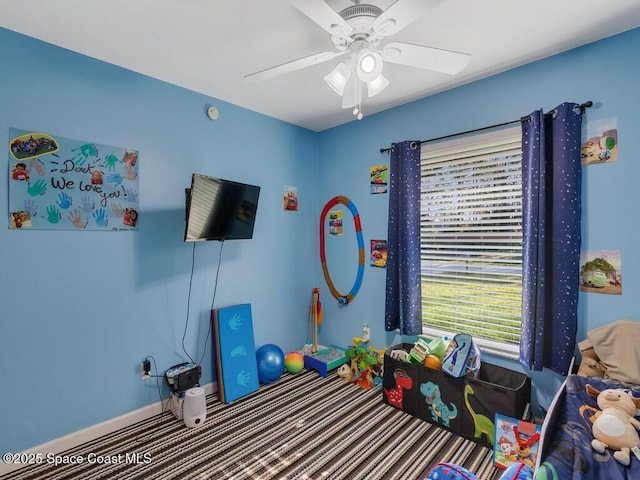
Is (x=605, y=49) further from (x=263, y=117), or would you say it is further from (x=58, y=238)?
(x=58, y=238)

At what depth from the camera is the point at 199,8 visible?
66.6 inches

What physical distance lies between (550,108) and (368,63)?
57.4 inches

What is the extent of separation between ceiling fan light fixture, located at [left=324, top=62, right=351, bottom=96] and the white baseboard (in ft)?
8.38

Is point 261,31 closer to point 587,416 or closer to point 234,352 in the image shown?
point 234,352

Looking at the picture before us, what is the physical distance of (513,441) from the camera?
1.89 m

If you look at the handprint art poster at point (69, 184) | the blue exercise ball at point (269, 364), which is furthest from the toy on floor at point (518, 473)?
the handprint art poster at point (69, 184)

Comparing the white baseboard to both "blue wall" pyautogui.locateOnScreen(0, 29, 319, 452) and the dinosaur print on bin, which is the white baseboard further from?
the dinosaur print on bin

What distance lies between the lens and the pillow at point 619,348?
1696 mm

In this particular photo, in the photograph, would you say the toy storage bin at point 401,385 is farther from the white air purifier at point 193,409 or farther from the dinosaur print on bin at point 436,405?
the white air purifier at point 193,409

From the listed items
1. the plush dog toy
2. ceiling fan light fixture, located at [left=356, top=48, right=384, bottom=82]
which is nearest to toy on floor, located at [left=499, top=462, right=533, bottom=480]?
the plush dog toy

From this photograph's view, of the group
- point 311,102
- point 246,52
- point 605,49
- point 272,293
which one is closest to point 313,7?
point 246,52

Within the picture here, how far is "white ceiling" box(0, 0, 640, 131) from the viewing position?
5.49ft

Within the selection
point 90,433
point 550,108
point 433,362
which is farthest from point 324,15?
point 90,433

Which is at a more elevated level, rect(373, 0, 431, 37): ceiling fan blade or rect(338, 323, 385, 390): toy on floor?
rect(373, 0, 431, 37): ceiling fan blade
